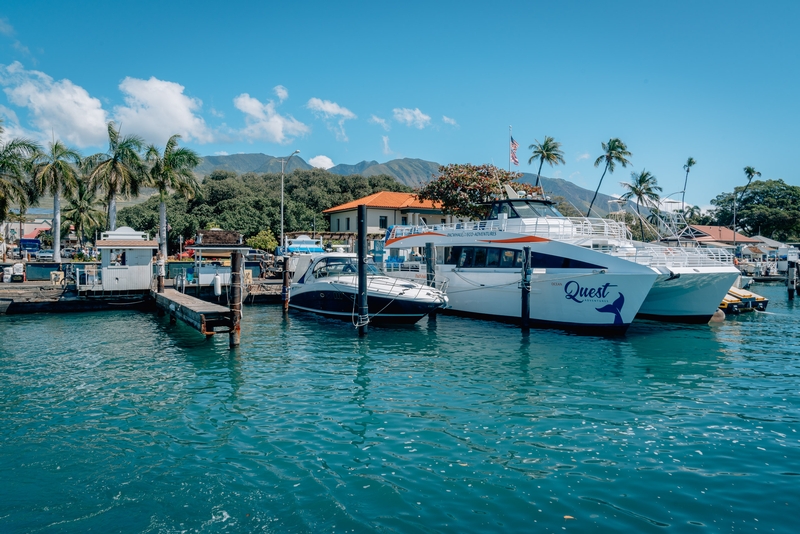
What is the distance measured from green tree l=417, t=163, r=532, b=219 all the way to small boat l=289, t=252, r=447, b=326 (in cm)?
1694

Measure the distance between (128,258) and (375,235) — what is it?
2730cm

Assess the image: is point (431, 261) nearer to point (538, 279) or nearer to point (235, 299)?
point (538, 279)

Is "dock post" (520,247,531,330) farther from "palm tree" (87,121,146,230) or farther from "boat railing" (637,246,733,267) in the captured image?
"palm tree" (87,121,146,230)

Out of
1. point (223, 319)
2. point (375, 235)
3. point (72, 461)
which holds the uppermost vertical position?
point (375, 235)

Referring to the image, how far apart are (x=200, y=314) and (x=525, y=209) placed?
14163 mm

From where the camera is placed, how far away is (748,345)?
60.8 feet

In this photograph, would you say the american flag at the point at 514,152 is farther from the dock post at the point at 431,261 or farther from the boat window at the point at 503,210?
the dock post at the point at 431,261

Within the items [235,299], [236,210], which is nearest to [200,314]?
[235,299]

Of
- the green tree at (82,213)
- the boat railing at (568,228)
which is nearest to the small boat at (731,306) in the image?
the boat railing at (568,228)

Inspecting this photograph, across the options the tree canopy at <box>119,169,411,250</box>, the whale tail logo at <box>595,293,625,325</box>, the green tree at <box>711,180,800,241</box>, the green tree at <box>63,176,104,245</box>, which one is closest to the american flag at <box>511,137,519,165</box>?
the whale tail logo at <box>595,293,625,325</box>

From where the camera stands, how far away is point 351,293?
22.0m

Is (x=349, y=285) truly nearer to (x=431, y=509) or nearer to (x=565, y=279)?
(x=565, y=279)

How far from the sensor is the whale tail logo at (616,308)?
762 inches

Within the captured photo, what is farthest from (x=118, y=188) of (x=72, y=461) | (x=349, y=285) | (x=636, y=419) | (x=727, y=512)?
(x=727, y=512)
